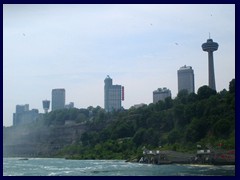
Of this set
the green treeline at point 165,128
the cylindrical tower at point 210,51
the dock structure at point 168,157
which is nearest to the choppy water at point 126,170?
the dock structure at point 168,157

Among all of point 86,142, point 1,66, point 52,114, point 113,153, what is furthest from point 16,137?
point 1,66

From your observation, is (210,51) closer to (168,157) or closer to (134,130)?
(134,130)

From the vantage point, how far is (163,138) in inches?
970

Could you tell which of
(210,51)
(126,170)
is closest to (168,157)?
(126,170)

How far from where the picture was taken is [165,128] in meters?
25.9

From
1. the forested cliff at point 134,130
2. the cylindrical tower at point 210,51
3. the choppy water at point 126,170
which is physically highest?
the cylindrical tower at point 210,51

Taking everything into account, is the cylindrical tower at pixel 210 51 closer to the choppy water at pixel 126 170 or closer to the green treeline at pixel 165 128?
the green treeline at pixel 165 128

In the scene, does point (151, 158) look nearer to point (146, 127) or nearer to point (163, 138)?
point (163, 138)

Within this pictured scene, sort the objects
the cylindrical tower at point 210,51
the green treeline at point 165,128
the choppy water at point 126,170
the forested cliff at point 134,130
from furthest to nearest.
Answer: the cylindrical tower at point 210,51, the forested cliff at point 134,130, the green treeline at point 165,128, the choppy water at point 126,170

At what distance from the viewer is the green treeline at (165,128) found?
2187cm

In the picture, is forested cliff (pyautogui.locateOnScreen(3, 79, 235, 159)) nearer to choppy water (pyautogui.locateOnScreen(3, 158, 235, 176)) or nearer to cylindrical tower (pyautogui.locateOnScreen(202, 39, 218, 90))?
choppy water (pyautogui.locateOnScreen(3, 158, 235, 176))

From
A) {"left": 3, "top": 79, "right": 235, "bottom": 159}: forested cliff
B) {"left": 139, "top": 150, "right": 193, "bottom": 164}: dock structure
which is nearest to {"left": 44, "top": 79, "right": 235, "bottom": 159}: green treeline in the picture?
{"left": 3, "top": 79, "right": 235, "bottom": 159}: forested cliff
